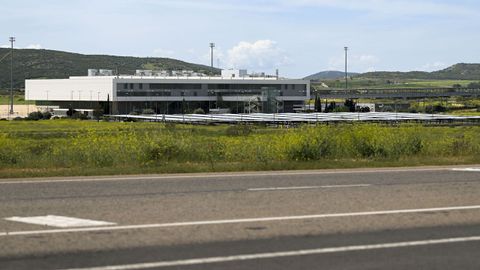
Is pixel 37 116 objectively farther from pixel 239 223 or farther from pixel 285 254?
pixel 285 254

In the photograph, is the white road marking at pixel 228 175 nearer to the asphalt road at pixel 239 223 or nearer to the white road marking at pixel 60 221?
the asphalt road at pixel 239 223

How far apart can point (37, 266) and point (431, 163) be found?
16544 millimetres

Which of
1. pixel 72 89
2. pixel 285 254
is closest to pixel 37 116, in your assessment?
pixel 72 89

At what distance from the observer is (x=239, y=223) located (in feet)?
35.9

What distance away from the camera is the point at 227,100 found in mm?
146750

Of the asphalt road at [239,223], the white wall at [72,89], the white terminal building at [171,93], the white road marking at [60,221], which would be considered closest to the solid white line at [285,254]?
the asphalt road at [239,223]

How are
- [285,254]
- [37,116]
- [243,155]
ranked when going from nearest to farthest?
[285,254] → [243,155] → [37,116]

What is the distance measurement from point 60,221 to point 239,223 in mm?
2731

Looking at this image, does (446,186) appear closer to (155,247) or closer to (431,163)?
(431,163)

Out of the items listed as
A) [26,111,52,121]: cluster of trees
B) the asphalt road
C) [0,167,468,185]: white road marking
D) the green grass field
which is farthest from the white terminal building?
the asphalt road

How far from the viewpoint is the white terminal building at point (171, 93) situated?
137000mm

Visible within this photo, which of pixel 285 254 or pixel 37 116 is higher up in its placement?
pixel 37 116

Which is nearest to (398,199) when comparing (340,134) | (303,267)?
(303,267)

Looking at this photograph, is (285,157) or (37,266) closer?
(37,266)
